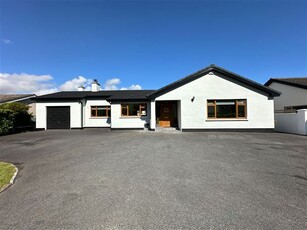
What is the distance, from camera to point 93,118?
20984 mm

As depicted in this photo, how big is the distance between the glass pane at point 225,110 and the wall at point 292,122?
169 inches

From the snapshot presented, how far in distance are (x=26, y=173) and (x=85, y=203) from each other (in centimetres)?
326

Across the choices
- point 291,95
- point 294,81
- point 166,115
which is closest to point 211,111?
point 166,115

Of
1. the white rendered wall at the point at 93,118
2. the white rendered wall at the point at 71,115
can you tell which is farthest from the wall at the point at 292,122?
the white rendered wall at the point at 71,115

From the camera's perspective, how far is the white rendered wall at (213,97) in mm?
15742

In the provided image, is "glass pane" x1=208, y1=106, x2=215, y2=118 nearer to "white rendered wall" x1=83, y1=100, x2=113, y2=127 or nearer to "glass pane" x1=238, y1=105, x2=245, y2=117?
"glass pane" x1=238, y1=105, x2=245, y2=117

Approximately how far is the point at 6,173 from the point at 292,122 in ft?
59.9

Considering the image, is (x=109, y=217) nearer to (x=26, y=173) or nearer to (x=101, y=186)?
(x=101, y=186)

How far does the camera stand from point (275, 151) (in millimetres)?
8320

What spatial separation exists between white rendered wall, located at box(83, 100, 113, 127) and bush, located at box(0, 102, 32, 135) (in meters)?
5.85

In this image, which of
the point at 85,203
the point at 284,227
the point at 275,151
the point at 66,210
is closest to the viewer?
the point at 284,227

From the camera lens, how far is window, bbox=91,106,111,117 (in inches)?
826

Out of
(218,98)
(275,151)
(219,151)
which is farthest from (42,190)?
(218,98)

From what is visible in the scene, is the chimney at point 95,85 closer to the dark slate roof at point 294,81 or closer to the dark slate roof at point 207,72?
the dark slate roof at point 207,72
